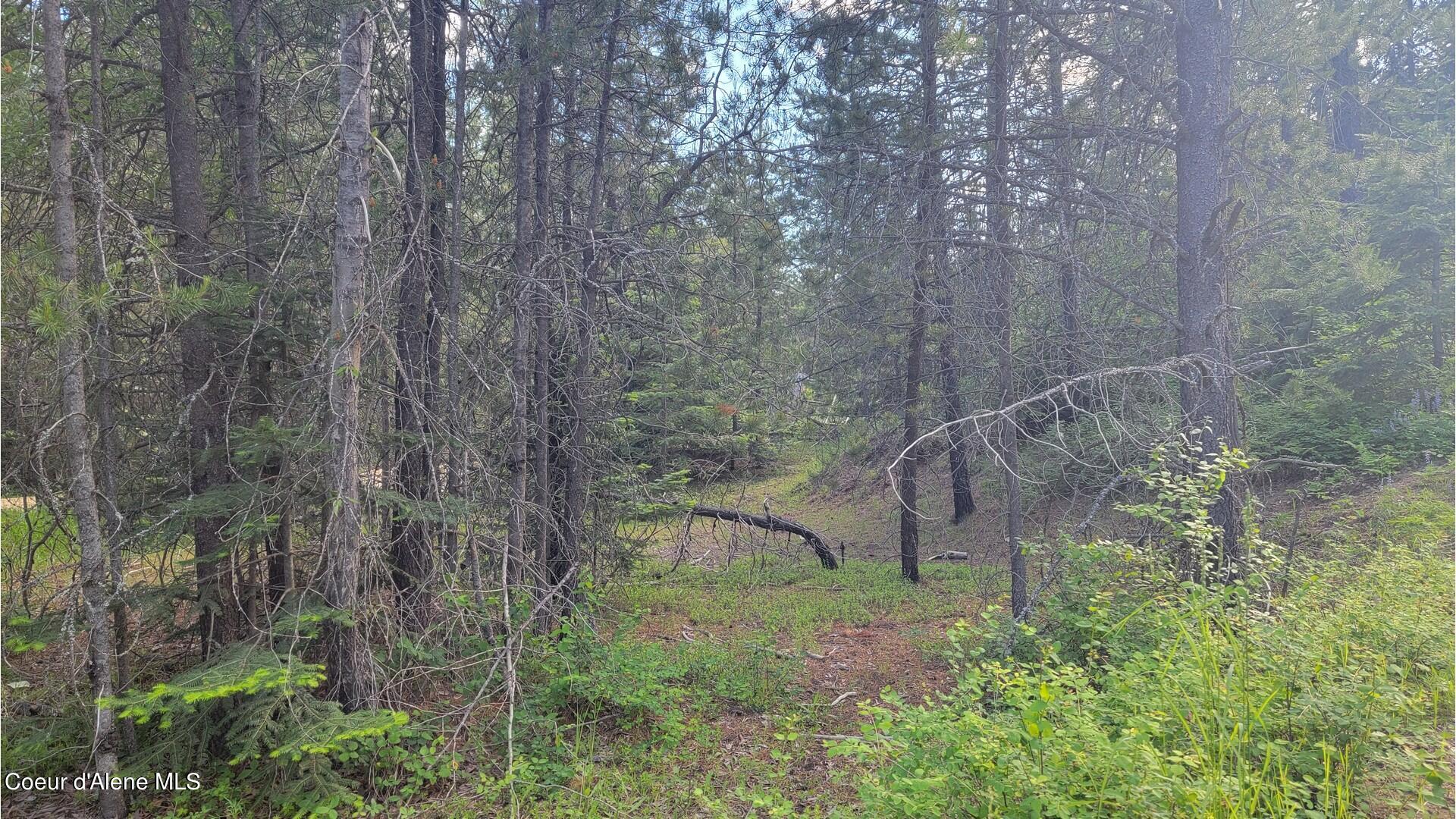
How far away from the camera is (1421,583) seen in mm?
4531

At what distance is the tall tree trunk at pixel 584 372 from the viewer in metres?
6.78

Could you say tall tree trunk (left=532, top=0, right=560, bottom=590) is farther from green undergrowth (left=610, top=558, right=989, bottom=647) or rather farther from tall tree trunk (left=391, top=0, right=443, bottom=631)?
green undergrowth (left=610, top=558, right=989, bottom=647)

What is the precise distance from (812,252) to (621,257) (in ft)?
12.8

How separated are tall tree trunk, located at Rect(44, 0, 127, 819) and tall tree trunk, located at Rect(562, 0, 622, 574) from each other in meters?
3.42

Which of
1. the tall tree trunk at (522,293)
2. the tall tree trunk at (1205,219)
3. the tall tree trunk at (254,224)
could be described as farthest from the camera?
the tall tree trunk at (522,293)

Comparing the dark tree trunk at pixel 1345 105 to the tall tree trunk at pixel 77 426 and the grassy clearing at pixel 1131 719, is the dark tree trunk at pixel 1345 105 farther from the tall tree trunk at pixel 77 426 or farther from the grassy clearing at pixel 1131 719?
the tall tree trunk at pixel 77 426

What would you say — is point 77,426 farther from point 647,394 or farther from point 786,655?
point 786,655

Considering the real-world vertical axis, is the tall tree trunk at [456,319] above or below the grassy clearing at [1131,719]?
above

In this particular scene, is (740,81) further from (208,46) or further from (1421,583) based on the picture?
(1421,583)

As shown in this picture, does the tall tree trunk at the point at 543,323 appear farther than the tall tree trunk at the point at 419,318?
Yes

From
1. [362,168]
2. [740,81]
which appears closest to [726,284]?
[740,81]

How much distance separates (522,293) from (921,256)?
4.42 metres

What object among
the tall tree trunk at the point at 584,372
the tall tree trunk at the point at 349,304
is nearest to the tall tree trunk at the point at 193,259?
the tall tree trunk at the point at 349,304

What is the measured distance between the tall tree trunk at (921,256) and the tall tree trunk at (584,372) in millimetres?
3102
